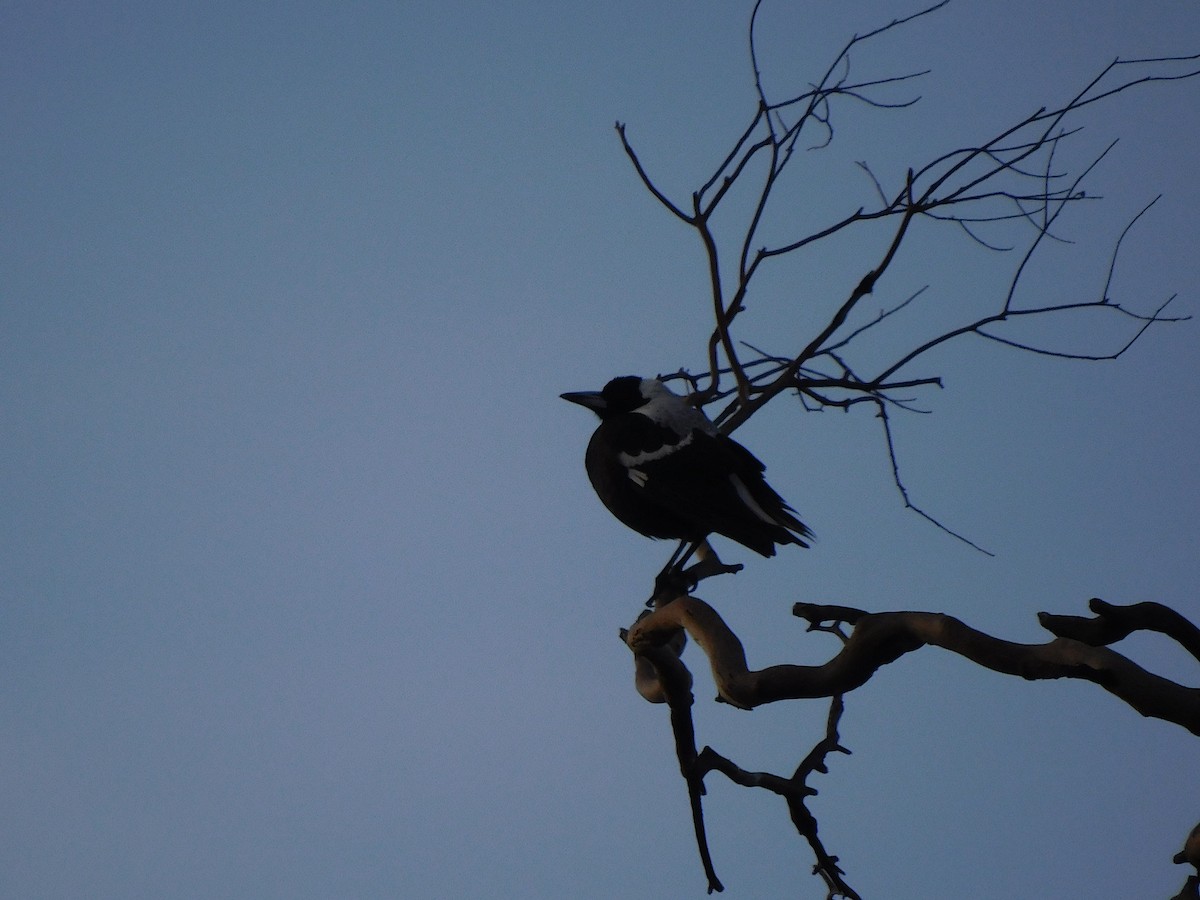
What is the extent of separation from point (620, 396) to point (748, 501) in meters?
1.08

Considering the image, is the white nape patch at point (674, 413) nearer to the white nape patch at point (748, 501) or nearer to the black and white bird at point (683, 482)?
the black and white bird at point (683, 482)

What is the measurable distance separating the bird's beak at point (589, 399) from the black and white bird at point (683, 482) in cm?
41

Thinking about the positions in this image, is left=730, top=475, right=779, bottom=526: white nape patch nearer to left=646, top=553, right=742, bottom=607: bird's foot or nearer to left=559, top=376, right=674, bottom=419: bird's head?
left=646, top=553, right=742, bottom=607: bird's foot

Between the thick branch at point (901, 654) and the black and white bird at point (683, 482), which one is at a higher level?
the black and white bird at point (683, 482)

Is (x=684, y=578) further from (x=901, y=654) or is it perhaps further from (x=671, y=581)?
(x=901, y=654)

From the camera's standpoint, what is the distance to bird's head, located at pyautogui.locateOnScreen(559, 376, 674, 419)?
15.1 ft

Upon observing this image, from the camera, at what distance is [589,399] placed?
4.82 metres

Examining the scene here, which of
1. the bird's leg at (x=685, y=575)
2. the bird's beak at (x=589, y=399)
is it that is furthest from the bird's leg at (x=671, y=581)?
the bird's beak at (x=589, y=399)

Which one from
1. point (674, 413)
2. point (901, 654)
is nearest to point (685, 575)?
point (674, 413)

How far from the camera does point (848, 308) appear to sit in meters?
3.21

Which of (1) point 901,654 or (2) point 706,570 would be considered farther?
(2) point 706,570

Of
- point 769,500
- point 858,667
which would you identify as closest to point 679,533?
point 769,500

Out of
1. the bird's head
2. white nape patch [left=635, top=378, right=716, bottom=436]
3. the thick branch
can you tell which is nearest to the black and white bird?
white nape patch [left=635, top=378, right=716, bottom=436]

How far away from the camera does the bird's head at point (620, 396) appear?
4.62 metres
